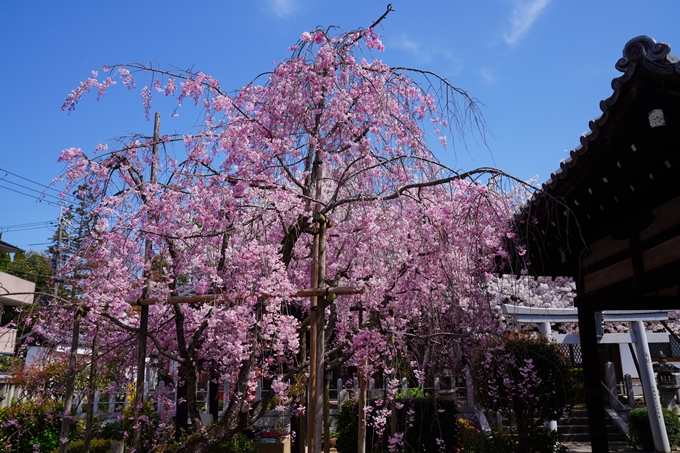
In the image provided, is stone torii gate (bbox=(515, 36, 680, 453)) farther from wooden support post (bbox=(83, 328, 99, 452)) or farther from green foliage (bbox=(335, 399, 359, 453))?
green foliage (bbox=(335, 399, 359, 453))

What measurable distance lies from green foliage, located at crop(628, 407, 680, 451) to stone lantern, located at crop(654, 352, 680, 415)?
1.31 metres

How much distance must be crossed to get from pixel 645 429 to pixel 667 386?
7.28 ft

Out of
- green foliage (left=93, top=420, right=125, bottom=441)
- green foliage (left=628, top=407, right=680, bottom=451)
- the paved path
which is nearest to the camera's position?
green foliage (left=93, top=420, right=125, bottom=441)

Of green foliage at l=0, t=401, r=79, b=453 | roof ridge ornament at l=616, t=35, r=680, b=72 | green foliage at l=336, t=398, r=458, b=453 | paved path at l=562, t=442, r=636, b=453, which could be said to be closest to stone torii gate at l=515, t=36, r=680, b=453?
roof ridge ornament at l=616, t=35, r=680, b=72

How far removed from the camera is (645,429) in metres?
11.5

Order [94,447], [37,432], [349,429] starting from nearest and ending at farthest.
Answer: [94,447]
[37,432]
[349,429]

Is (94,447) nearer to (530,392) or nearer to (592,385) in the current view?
(530,392)

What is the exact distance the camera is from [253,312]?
5.49m

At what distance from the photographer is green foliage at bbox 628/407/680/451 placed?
11.5 m

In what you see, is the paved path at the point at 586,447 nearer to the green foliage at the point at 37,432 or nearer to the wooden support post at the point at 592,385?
the wooden support post at the point at 592,385

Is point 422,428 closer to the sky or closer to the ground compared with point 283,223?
closer to the ground

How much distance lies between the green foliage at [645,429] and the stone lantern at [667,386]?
1.31 m

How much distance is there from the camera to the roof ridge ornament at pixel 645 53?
3.33 m

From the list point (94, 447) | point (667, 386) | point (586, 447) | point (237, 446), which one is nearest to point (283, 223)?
point (237, 446)
